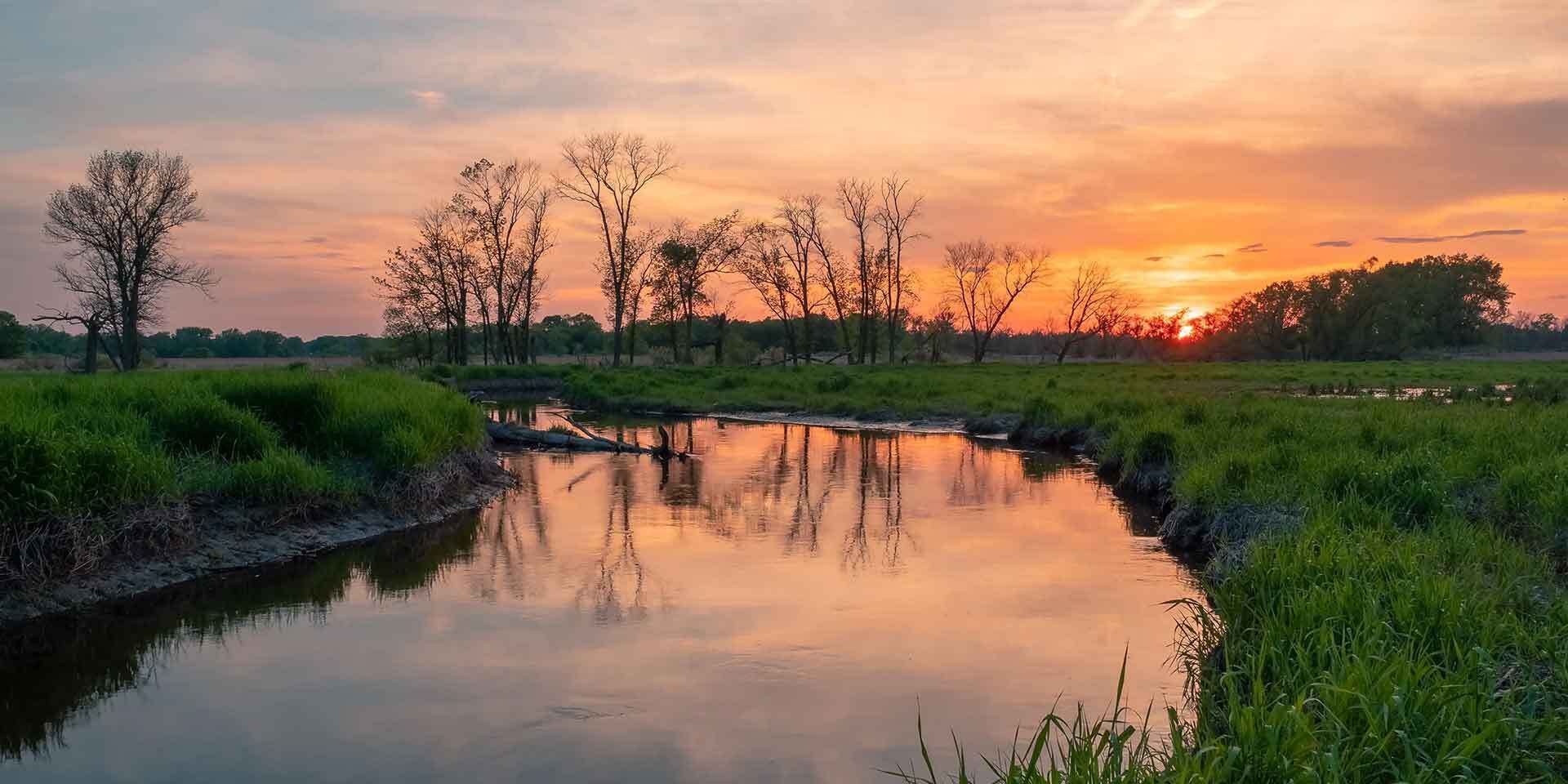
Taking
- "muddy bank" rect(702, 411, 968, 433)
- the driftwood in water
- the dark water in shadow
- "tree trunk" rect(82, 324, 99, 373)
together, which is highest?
"tree trunk" rect(82, 324, 99, 373)

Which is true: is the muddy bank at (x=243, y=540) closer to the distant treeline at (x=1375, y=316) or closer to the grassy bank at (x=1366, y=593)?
the grassy bank at (x=1366, y=593)

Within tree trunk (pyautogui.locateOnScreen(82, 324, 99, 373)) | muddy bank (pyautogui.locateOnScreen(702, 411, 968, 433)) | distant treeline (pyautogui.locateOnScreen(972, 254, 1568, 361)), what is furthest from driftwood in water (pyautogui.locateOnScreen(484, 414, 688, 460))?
distant treeline (pyautogui.locateOnScreen(972, 254, 1568, 361))

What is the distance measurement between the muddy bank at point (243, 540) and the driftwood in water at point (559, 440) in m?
6.04

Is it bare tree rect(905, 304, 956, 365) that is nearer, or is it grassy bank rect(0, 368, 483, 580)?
grassy bank rect(0, 368, 483, 580)

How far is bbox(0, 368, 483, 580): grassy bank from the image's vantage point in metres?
9.17

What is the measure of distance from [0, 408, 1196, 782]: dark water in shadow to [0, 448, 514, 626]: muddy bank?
31cm

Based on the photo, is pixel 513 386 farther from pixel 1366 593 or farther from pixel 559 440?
pixel 1366 593

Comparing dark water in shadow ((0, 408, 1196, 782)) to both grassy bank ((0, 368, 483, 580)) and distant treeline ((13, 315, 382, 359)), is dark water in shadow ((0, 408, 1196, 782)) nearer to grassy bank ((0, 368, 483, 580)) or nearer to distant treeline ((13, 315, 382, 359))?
grassy bank ((0, 368, 483, 580))

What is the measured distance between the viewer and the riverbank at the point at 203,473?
9.19 metres

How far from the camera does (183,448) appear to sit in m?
12.3

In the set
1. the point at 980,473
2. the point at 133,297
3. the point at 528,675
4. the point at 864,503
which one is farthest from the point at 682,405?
the point at 528,675

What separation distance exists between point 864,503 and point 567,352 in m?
90.1

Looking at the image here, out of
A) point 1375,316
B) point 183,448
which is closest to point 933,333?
point 1375,316

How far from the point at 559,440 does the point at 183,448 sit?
34.4 ft
